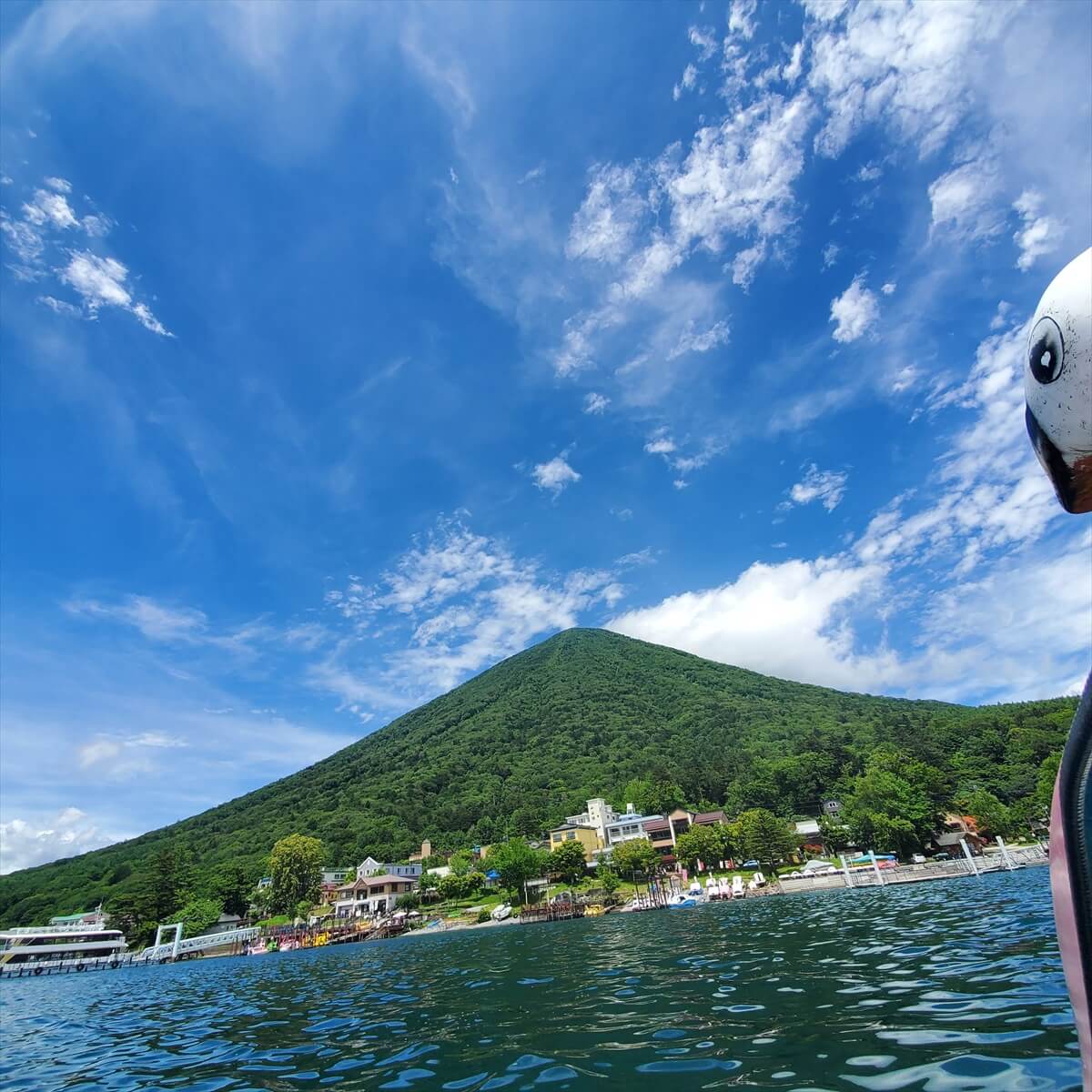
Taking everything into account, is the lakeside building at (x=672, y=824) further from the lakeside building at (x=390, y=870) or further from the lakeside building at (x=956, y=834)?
the lakeside building at (x=390, y=870)

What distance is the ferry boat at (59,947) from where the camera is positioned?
64.6 metres

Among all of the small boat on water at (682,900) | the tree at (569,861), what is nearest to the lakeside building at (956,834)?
the small boat on water at (682,900)

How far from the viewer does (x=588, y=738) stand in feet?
547

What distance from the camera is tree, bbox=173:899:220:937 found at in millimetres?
76375

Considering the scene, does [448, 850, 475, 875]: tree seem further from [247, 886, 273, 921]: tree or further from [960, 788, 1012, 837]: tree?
[960, 788, 1012, 837]: tree

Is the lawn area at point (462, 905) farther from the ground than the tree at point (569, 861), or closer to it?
closer to it

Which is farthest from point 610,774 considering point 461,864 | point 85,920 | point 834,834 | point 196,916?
point 85,920

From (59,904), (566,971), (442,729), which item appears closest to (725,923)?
(566,971)

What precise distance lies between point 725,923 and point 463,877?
61.2m

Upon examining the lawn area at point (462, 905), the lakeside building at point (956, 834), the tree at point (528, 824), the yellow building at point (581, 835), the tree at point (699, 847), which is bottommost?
the lawn area at point (462, 905)

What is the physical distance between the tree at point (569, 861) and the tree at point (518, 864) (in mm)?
2800

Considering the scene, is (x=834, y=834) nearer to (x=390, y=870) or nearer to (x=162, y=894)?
(x=390, y=870)

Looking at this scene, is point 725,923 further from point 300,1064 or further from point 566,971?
point 300,1064

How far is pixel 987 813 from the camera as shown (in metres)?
58.2
